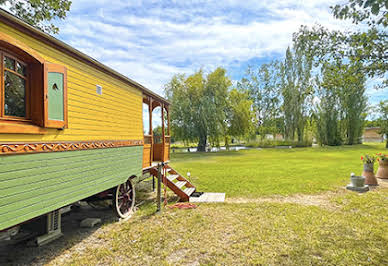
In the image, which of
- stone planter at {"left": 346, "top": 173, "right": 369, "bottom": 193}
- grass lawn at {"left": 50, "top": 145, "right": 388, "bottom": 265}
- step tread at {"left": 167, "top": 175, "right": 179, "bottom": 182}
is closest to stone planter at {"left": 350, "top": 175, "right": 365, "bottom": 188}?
stone planter at {"left": 346, "top": 173, "right": 369, "bottom": 193}

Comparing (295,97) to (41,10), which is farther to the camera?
(295,97)

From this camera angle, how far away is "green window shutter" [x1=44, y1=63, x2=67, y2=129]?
138 inches

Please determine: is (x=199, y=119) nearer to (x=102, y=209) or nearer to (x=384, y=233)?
(x=102, y=209)

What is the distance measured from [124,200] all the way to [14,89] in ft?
13.1

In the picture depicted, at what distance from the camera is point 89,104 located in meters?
4.67

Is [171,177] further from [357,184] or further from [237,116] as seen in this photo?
[237,116]

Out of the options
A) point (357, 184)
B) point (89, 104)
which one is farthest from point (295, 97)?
point (89, 104)

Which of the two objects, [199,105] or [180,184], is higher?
[199,105]

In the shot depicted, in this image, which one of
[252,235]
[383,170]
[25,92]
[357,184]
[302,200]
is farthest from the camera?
[383,170]

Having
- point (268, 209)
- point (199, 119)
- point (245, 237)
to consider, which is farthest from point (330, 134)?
point (245, 237)

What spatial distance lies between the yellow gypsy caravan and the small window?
11mm

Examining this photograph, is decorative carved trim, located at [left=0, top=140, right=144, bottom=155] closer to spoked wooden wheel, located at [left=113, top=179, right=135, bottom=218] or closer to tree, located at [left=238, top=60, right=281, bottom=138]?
spoked wooden wheel, located at [left=113, top=179, right=135, bottom=218]

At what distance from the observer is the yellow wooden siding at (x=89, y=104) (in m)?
3.54

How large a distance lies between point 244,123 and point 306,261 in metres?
22.6
